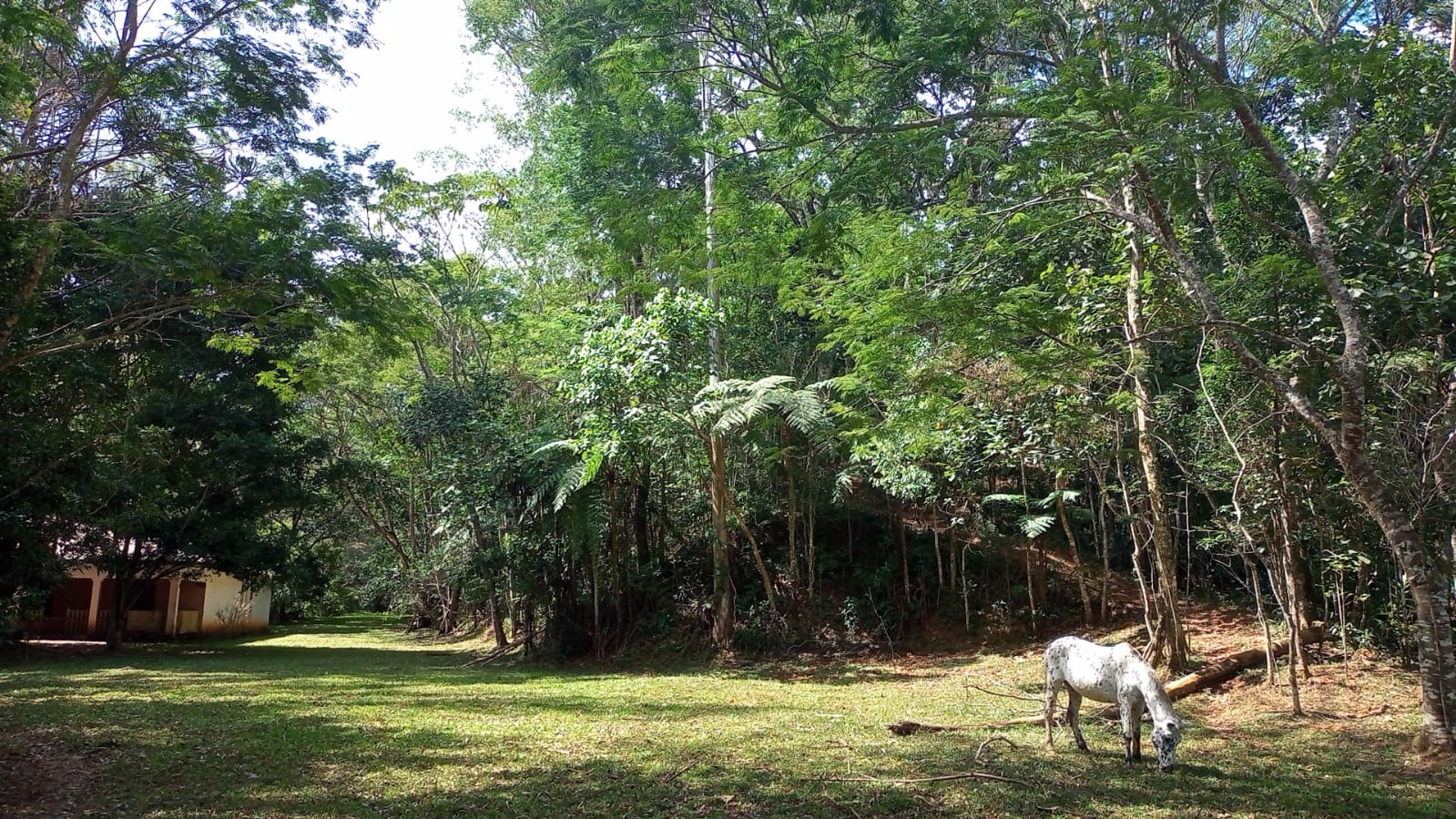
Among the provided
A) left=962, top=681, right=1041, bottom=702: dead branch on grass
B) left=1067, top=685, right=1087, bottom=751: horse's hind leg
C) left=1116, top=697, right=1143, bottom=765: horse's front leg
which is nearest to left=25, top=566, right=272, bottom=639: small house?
left=962, top=681, right=1041, bottom=702: dead branch on grass

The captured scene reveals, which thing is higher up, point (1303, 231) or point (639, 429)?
point (1303, 231)

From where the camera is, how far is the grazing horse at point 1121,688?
5770mm

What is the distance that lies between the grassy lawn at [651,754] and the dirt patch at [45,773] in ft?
0.08

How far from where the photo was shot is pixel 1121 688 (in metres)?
6.02

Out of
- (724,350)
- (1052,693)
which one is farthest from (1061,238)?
(724,350)

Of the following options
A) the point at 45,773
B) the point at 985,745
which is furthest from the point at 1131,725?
the point at 45,773

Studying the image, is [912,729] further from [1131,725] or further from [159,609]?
[159,609]

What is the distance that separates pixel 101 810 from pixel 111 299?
1163 centimetres

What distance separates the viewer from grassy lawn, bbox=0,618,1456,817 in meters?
5.28

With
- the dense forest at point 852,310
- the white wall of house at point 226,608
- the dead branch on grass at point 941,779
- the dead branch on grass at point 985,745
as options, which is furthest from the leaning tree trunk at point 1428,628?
the white wall of house at point 226,608

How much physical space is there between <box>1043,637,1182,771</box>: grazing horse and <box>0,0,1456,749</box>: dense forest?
2207 millimetres

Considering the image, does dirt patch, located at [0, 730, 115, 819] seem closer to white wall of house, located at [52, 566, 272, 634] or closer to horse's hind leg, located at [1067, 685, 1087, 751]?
horse's hind leg, located at [1067, 685, 1087, 751]

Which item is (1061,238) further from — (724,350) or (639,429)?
(724,350)

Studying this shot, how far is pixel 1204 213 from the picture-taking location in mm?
10398
